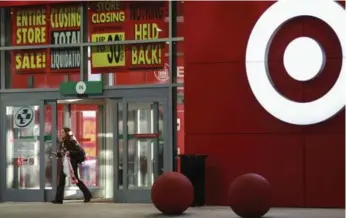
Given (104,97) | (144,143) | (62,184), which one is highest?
(104,97)

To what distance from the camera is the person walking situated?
1557cm

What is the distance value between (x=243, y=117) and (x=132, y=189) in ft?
11.4

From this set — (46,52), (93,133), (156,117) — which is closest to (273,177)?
(156,117)

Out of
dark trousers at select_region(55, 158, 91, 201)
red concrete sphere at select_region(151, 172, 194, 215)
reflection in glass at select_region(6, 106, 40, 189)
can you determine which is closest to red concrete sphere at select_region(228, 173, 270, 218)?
red concrete sphere at select_region(151, 172, 194, 215)

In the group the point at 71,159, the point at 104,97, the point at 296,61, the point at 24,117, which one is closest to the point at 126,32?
the point at 104,97

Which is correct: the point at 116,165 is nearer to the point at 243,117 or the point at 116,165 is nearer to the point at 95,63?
the point at 95,63

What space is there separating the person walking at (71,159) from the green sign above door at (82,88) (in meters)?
1.00

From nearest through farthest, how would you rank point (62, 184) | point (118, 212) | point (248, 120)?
point (118, 212) → point (248, 120) → point (62, 184)

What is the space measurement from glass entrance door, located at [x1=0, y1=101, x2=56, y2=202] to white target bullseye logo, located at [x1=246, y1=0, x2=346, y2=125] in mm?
5695

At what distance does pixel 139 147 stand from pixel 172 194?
→ 3773 mm

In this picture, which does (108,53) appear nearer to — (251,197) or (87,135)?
(87,135)

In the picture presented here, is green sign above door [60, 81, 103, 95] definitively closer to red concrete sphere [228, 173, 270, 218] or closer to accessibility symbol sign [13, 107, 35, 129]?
accessibility symbol sign [13, 107, 35, 129]

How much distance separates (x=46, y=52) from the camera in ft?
54.6

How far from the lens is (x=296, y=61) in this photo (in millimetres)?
13586
